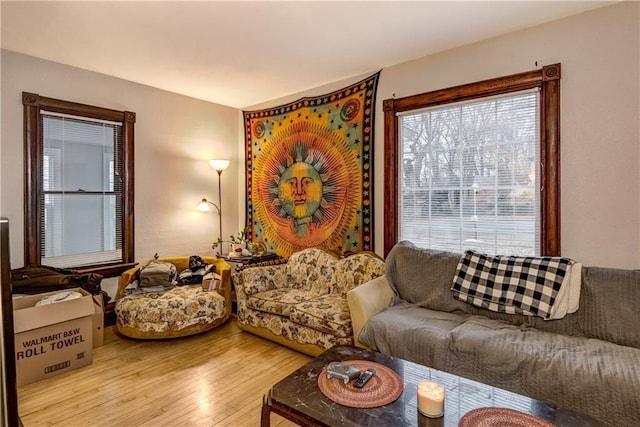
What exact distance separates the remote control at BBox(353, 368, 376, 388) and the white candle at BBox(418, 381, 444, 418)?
0.28 meters

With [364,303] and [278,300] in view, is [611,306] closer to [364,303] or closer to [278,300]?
[364,303]

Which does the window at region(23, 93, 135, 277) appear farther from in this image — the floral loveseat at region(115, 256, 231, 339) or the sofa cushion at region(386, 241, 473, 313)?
the sofa cushion at region(386, 241, 473, 313)

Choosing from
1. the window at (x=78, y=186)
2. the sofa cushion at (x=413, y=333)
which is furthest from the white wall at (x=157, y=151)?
the sofa cushion at (x=413, y=333)

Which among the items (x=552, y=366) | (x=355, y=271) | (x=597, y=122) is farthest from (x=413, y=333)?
(x=597, y=122)

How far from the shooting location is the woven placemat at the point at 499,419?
1.30 metres

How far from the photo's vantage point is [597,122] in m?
2.36

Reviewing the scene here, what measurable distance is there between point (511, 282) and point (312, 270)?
1.81 meters

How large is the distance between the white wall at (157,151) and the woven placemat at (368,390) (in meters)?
2.98

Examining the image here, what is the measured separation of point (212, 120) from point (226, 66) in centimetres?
129

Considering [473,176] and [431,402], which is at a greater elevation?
[473,176]

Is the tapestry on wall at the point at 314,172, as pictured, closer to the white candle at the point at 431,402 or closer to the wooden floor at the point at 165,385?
the wooden floor at the point at 165,385

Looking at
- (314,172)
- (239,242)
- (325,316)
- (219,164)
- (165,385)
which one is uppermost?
(219,164)

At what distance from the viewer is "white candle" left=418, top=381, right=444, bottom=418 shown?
1.35 m

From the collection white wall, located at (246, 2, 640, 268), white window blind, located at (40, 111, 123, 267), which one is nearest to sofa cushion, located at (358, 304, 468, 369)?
white wall, located at (246, 2, 640, 268)
